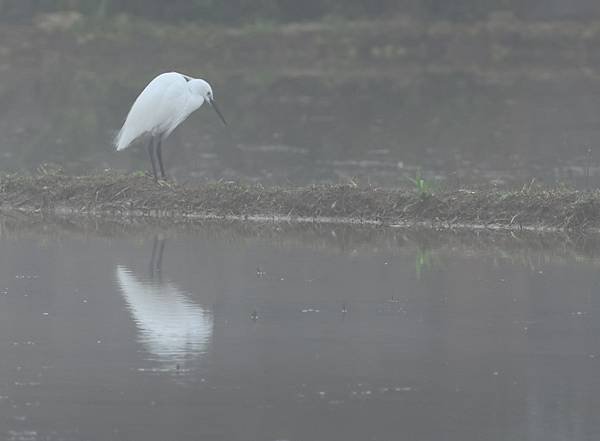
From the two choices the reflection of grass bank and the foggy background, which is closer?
the reflection of grass bank

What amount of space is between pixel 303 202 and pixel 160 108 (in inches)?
80.3

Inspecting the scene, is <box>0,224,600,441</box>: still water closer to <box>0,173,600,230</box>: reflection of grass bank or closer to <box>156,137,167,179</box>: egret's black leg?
<box>0,173,600,230</box>: reflection of grass bank

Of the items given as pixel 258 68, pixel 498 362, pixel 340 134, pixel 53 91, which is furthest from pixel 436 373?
pixel 258 68

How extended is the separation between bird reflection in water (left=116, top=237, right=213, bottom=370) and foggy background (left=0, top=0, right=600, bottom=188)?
5.27 m

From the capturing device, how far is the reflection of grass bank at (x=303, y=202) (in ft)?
42.7

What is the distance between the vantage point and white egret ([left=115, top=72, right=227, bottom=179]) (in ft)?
48.4

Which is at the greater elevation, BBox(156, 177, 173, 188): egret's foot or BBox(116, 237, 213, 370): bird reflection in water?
BBox(156, 177, 173, 188): egret's foot

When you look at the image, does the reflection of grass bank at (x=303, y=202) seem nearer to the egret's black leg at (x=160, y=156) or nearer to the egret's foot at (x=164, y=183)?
the egret's foot at (x=164, y=183)

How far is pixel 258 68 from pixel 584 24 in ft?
30.4

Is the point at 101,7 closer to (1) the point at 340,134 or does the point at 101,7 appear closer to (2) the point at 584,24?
(2) the point at 584,24

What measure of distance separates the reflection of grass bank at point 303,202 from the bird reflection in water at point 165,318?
2510 mm

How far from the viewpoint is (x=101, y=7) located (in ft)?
136

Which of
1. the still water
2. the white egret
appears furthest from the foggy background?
the still water

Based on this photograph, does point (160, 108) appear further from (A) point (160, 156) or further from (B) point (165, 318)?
(B) point (165, 318)
